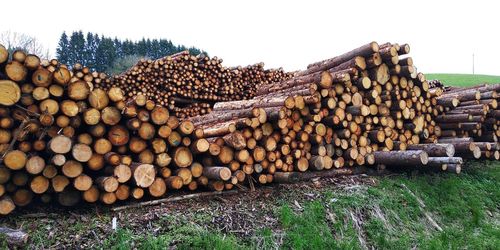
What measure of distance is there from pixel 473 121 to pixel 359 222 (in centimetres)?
430

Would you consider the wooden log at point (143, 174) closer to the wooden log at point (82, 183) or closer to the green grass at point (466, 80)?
the wooden log at point (82, 183)

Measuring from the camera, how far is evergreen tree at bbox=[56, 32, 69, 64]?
41.5 m

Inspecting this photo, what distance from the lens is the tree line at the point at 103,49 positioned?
4031cm

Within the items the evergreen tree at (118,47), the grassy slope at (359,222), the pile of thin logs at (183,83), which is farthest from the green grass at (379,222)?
the evergreen tree at (118,47)

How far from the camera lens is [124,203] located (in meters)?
4.88

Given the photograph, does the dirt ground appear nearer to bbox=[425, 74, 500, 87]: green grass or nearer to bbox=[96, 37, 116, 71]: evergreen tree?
bbox=[425, 74, 500, 87]: green grass

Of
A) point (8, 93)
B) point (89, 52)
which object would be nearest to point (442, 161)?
point (8, 93)

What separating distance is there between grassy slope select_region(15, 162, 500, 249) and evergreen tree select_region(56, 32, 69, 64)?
42.3 metres

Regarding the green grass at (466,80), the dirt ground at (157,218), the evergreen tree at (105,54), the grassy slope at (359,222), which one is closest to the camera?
the dirt ground at (157,218)

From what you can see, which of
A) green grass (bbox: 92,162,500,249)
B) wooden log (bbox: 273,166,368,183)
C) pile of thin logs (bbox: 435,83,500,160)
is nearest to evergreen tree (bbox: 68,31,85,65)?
pile of thin logs (bbox: 435,83,500,160)

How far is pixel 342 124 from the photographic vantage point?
6492 mm

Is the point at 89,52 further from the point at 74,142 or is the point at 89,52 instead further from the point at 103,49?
the point at 74,142

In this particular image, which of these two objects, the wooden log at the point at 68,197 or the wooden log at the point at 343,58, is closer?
the wooden log at the point at 68,197

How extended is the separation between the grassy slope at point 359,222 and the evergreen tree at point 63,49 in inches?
1664
